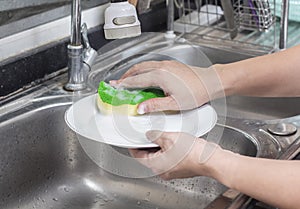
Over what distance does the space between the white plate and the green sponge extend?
0.03m

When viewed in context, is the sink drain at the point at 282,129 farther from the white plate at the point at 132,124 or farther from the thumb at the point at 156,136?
the thumb at the point at 156,136

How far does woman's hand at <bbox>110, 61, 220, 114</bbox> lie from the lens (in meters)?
1.07

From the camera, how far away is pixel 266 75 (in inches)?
45.4

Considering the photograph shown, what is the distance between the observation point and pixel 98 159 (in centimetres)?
127

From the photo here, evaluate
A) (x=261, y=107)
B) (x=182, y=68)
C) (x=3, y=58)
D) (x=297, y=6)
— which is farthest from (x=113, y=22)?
(x=297, y=6)

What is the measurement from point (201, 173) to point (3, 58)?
52 cm

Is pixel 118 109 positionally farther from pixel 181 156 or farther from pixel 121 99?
pixel 181 156

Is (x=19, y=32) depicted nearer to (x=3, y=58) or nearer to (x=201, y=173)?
(x=3, y=58)

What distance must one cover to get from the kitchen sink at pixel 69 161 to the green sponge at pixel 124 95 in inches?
5.8

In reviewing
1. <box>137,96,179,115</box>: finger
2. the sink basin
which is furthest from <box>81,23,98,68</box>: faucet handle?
<box>137,96,179,115</box>: finger

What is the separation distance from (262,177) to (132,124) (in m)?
0.28

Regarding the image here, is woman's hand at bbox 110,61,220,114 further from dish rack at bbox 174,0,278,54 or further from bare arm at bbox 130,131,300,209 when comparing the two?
dish rack at bbox 174,0,278,54

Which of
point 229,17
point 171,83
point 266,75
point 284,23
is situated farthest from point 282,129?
point 229,17

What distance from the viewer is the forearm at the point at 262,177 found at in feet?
2.75
